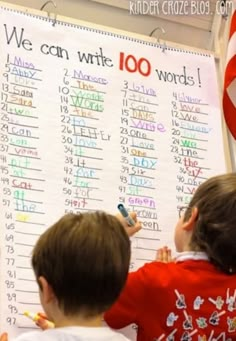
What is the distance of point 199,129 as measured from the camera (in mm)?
1737

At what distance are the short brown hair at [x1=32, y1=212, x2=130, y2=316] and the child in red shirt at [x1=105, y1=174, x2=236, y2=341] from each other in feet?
0.65

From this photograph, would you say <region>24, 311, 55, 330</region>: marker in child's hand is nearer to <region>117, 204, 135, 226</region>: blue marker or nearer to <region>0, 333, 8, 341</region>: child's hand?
<region>0, 333, 8, 341</region>: child's hand

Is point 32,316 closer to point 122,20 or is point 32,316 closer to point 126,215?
point 126,215

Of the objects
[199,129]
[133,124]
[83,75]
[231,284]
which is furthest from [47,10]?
[231,284]

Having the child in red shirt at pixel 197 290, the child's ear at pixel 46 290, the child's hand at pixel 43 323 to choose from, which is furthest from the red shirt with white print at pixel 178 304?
the child's ear at pixel 46 290

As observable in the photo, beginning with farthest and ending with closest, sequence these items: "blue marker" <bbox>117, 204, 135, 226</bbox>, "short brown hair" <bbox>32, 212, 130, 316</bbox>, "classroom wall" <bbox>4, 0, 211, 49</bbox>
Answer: "classroom wall" <bbox>4, 0, 211, 49</bbox>, "blue marker" <bbox>117, 204, 135, 226</bbox>, "short brown hair" <bbox>32, 212, 130, 316</bbox>

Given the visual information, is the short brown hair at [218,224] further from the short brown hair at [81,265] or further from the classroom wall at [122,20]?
the classroom wall at [122,20]

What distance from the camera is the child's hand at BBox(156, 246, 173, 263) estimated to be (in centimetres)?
155

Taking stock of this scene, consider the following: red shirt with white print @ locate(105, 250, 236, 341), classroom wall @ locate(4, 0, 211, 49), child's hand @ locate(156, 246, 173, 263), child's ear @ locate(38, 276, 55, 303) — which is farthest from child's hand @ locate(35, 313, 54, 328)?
classroom wall @ locate(4, 0, 211, 49)

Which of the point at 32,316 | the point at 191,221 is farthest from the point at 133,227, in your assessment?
the point at 32,316

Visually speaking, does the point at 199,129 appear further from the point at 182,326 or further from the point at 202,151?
the point at 182,326

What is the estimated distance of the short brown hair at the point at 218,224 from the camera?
126 cm

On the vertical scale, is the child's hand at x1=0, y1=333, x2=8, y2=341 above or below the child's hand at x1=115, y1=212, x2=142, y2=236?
below

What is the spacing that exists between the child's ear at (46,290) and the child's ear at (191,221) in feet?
1.26
